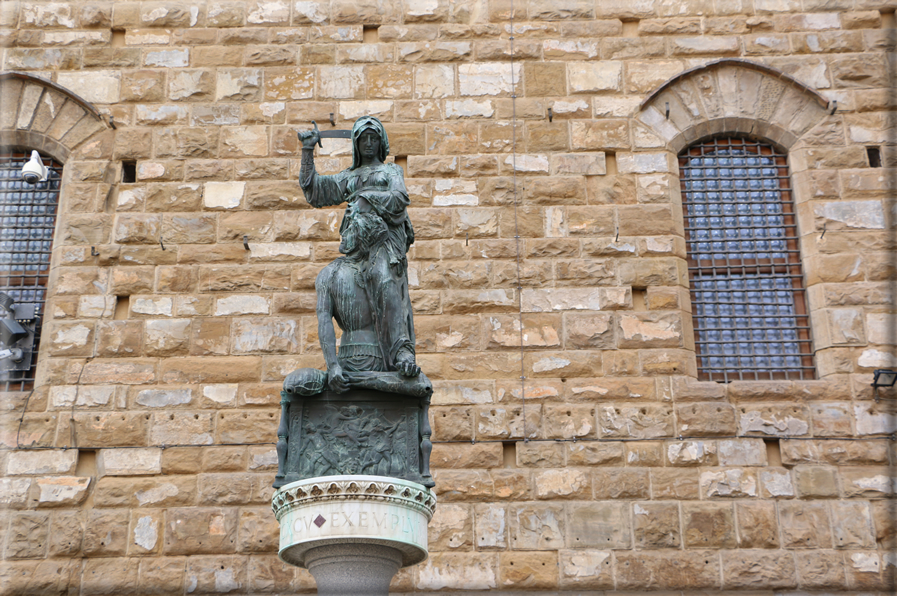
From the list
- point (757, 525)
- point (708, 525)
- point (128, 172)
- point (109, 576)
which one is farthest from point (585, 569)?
point (128, 172)

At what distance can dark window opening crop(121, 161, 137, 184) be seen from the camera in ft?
33.0

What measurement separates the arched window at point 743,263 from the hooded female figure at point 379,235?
430cm

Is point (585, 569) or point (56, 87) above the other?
point (56, 87)

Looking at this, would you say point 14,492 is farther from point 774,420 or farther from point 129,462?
point 774,420

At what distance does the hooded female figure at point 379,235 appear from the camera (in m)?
5.84

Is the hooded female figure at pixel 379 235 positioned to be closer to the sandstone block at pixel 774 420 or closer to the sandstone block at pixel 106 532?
the sandstone block at pixel 106 532

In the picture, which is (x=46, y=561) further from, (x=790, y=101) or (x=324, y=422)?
(x=790, y=101)

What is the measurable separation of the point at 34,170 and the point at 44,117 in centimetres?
95

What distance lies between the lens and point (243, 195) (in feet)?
32.5

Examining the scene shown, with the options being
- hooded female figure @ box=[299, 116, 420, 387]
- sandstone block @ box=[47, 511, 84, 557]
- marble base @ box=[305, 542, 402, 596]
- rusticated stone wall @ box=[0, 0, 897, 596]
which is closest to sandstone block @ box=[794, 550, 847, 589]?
rusticated stone wall @ box=[0, 0, 897, 596]

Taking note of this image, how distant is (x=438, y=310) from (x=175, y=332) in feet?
7.85

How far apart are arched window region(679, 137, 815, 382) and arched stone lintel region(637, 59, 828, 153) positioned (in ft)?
0.59

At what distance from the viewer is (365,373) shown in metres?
5.70

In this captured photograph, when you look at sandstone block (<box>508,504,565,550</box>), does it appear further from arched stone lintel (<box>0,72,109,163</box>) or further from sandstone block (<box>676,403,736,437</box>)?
arched stone lintel (<box>0,72,109,163</box>)
